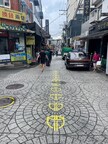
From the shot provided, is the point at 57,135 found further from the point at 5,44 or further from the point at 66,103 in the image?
the point at 5,44

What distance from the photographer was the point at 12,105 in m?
5.42

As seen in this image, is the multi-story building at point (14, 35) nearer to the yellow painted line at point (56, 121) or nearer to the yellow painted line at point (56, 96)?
the yellow painted line at point (56, 96)

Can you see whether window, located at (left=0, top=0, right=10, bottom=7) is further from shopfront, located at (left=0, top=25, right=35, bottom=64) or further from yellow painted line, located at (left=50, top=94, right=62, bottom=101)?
yellow painted line, located at (left=50, top=94, right=62, bottom=101)

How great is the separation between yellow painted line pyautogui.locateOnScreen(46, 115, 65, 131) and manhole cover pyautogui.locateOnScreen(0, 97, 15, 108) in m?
1.90

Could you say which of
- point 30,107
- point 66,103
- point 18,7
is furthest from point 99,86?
point 18,7

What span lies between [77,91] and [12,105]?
319 cm

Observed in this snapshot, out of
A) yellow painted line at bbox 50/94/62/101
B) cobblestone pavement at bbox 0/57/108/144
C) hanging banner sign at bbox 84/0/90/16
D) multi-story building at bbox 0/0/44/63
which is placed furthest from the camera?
hanging banner sign at bbox 84/0/90/16

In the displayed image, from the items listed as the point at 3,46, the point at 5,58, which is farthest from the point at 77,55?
the point at 3,46

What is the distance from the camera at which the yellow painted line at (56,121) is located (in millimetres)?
3967

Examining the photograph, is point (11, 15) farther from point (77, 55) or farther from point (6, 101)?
point (6, 101)

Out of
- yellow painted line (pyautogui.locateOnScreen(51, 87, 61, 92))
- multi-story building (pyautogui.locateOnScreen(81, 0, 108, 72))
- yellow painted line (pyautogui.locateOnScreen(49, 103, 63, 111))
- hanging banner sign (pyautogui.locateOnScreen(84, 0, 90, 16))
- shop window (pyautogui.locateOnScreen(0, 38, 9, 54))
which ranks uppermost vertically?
hanging banner sign (pyautogui.locateOnScreen(84, 0, 90, 16))


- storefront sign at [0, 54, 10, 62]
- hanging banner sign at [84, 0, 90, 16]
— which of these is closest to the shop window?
storefront sign at [0, 54, 10, 62]

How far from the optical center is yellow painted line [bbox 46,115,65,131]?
13.0 ft

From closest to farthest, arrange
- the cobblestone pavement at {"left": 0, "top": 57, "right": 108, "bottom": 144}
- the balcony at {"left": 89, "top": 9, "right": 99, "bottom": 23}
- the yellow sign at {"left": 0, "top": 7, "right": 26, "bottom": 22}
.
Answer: the cobblestone pavement at {"left": 0, "top": 57, "right": 108, "bottom": 144}, the yellow sign at {"left": 0, "top": 7, "right": 26, "bottom": 22}, the balcony at {"left": 89, "top": 9, "right": 99, "bottom": 23}
